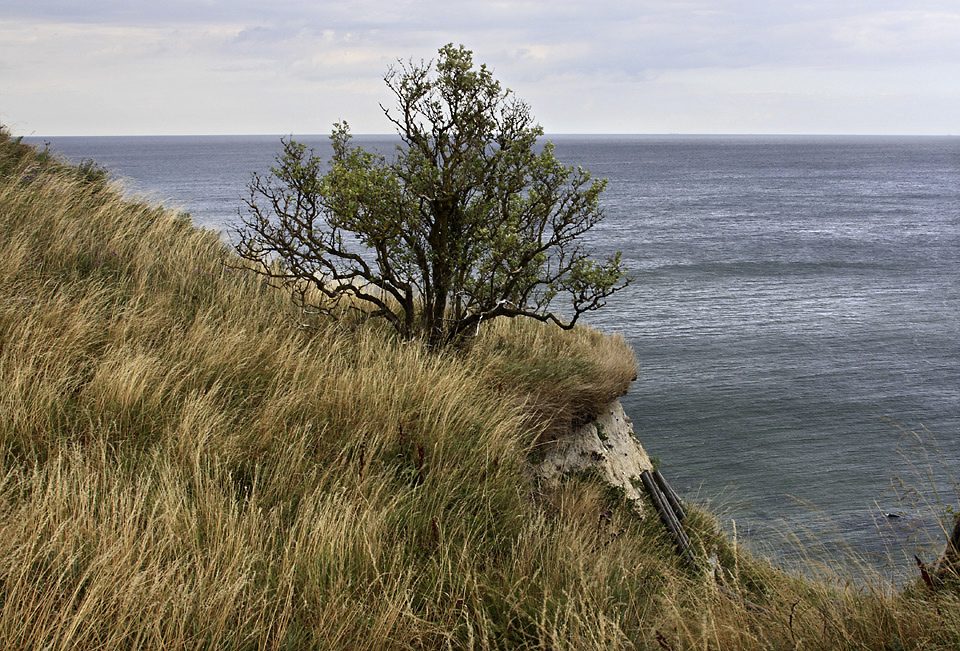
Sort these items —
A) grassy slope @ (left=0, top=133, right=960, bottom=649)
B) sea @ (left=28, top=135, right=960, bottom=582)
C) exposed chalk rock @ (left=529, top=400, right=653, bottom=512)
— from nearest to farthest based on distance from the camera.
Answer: grassy slope @ (left=0, top=133, right=960, bottom=649), exposed chalk rock @ (left=529, top=400, right=653, bottom=512), sea @ (left=28, top=135, right=960, bottom=582)

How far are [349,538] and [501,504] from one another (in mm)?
1859

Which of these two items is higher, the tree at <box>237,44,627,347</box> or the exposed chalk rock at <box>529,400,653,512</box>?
the tree at <box>237,44,627,347</box>

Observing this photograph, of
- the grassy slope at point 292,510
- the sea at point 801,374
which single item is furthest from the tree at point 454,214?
the sea at point 801,374

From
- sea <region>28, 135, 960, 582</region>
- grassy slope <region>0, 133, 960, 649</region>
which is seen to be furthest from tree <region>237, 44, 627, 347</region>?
sea <region>28, 135, 960, 582</region>

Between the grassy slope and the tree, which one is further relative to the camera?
the tree

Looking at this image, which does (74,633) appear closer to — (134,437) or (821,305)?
(134,437)

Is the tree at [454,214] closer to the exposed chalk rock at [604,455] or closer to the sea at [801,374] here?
the exposed chalk rock at [604,455]

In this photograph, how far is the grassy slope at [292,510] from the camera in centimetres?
359

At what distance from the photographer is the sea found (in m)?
13.6

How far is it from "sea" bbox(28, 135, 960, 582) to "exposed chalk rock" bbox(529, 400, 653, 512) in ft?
4.35

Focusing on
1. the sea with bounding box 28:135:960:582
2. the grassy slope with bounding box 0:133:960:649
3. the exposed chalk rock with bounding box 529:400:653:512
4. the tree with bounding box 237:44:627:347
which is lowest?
the sea with bounding box 28:135:960:582

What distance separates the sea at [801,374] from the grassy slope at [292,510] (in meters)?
1.46

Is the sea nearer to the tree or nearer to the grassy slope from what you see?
the grassy slope

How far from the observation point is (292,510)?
479 cm
